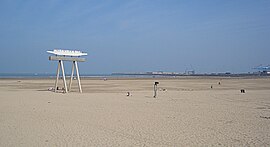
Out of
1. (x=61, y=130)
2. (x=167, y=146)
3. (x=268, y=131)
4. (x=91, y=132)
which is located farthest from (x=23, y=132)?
(x=268, y=131)

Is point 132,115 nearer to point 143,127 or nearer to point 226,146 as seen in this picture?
point 143,127

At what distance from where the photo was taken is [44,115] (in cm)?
1147

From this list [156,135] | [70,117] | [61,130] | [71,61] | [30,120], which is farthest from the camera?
[71,61]

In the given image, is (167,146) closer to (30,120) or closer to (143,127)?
(143,127)

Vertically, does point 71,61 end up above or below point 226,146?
above

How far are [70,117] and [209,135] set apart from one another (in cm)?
566

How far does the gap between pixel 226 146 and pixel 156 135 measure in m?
2.02

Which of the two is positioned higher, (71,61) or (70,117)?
(71,61)

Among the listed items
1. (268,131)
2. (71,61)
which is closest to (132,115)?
(268,131)

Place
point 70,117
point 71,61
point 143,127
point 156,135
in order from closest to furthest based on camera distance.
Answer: point 156,135 → point 143,127 → point 70,117 → point 71,61

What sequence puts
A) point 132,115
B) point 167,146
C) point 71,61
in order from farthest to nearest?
point 71,61 → point 132,115 → point 167,146

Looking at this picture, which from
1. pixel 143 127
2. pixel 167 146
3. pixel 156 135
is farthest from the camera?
pixel 143 127

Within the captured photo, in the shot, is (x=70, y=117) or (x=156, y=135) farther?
(x=70, y=117)

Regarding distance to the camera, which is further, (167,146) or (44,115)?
(44,115)
